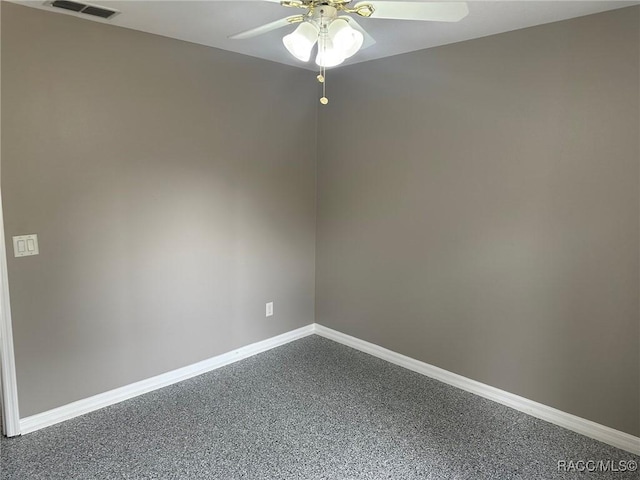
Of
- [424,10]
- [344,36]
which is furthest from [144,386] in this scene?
[424,10]

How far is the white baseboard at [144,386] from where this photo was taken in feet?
8.41

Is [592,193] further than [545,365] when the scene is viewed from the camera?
No

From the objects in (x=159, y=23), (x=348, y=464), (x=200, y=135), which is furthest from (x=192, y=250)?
(x=348, y=464)

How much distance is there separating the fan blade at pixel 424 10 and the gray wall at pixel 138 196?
1702 millimetres

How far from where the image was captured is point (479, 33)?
2664 mm

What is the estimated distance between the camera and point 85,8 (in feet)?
7.65

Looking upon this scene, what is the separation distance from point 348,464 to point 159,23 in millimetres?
2725

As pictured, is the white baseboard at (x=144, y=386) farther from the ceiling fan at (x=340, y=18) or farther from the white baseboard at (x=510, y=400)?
the ceiling fan at (x=340, y=18)

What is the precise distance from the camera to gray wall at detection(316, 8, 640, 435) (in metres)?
2.34

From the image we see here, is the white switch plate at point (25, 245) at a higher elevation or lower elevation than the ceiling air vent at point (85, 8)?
lower

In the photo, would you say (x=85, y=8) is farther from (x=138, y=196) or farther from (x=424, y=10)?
(x=424, y=10)

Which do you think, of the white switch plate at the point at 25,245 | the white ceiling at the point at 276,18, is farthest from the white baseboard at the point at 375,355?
the white ceiling at the point at 276,18

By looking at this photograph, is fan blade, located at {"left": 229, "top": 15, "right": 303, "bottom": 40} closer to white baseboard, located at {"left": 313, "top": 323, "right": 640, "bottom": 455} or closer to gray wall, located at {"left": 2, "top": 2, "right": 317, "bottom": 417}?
gray wall, located at {"left": 2, "top": 2, "right": 317, "bottom": 417}

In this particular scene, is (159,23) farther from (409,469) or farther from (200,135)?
(409,469)
